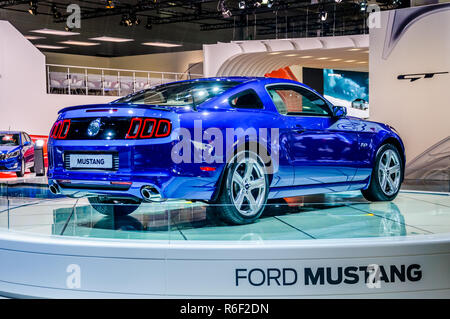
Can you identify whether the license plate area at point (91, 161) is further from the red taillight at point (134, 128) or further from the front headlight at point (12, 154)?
the front headlight at point (12, 154)

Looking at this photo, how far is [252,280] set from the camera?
3262 millimetres

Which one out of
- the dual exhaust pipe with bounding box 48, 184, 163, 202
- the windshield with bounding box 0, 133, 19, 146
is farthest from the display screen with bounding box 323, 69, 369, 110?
the dual exhaust pipe with bounding box 48, 184, 163, 202

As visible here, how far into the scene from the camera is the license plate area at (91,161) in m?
3.99

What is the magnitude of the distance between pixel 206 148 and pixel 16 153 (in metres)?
10.0

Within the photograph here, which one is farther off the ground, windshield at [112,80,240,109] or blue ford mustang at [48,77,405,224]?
windshield at [112,80,240,109]

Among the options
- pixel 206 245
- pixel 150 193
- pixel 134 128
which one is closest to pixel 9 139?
pixel 134 128

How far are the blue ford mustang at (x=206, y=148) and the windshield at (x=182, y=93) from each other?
0.4 inches

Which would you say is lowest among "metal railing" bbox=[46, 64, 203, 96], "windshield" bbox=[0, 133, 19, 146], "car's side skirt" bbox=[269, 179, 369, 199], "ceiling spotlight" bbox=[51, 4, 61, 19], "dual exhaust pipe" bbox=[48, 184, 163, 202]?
"car's side skirt" bbox=[269, 179, 369, 199]

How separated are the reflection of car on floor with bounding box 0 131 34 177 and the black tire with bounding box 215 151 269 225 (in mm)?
9801

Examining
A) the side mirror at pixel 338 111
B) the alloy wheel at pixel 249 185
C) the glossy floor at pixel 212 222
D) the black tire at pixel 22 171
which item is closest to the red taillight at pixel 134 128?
the glossy floor at pixel 212 222

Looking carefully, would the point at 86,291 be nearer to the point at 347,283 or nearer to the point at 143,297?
the point at 143,297

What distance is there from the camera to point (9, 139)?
521 inches

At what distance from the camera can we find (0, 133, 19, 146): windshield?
13.1 m

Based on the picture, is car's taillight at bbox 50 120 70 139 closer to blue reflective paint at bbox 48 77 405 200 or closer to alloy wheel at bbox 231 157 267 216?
blue reflective paint at bbox 48 77 405 200
